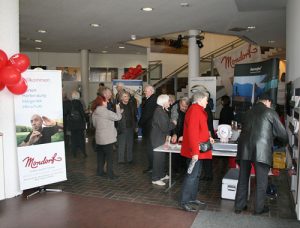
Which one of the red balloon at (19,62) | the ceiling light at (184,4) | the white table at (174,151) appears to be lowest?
the white table at (174,151)

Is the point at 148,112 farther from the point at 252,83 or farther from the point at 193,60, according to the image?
the point at 193,60

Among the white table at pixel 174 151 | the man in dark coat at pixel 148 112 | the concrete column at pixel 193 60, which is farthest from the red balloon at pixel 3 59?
the concrete column at pixel 193 60

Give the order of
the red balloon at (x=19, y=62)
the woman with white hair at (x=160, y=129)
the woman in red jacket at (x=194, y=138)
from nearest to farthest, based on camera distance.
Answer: the woman in red jacket at (x=194, y=138)
the red balloon at (x=19, y=62)
the woman with white hair at (x=160, y=129)

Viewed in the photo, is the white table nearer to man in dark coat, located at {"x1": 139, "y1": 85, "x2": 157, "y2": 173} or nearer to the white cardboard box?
the white cardboard box

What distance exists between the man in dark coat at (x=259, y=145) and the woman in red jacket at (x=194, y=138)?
45 centimetres

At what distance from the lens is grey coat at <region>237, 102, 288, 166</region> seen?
12.6ft

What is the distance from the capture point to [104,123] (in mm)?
5418

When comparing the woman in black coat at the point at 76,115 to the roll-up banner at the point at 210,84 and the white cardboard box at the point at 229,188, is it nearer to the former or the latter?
the roll-up banner at the point at 210,84

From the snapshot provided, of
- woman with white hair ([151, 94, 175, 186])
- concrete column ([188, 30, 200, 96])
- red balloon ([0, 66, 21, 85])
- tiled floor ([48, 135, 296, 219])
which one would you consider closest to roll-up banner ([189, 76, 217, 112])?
concrete column ([188, 30, 200, 96])

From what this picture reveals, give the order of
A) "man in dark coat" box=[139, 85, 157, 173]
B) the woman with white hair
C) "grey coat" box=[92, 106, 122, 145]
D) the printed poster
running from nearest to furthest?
the woman with white hair → "grey coat" box=[92, 106, 122, 145] → "man in dark coat" box=[139, 85, 157, 173] → the printed poster

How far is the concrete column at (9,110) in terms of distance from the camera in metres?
4.52

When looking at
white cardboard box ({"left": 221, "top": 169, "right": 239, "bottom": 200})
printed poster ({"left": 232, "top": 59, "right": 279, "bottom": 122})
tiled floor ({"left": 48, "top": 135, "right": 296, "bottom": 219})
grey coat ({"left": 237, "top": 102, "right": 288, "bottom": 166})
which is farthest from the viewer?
printed poster ({"left": 232, "top": 59, "right": 279, "bottom": 122})

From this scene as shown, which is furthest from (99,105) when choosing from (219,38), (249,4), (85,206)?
(219,38)

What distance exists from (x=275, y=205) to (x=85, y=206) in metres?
2.53
